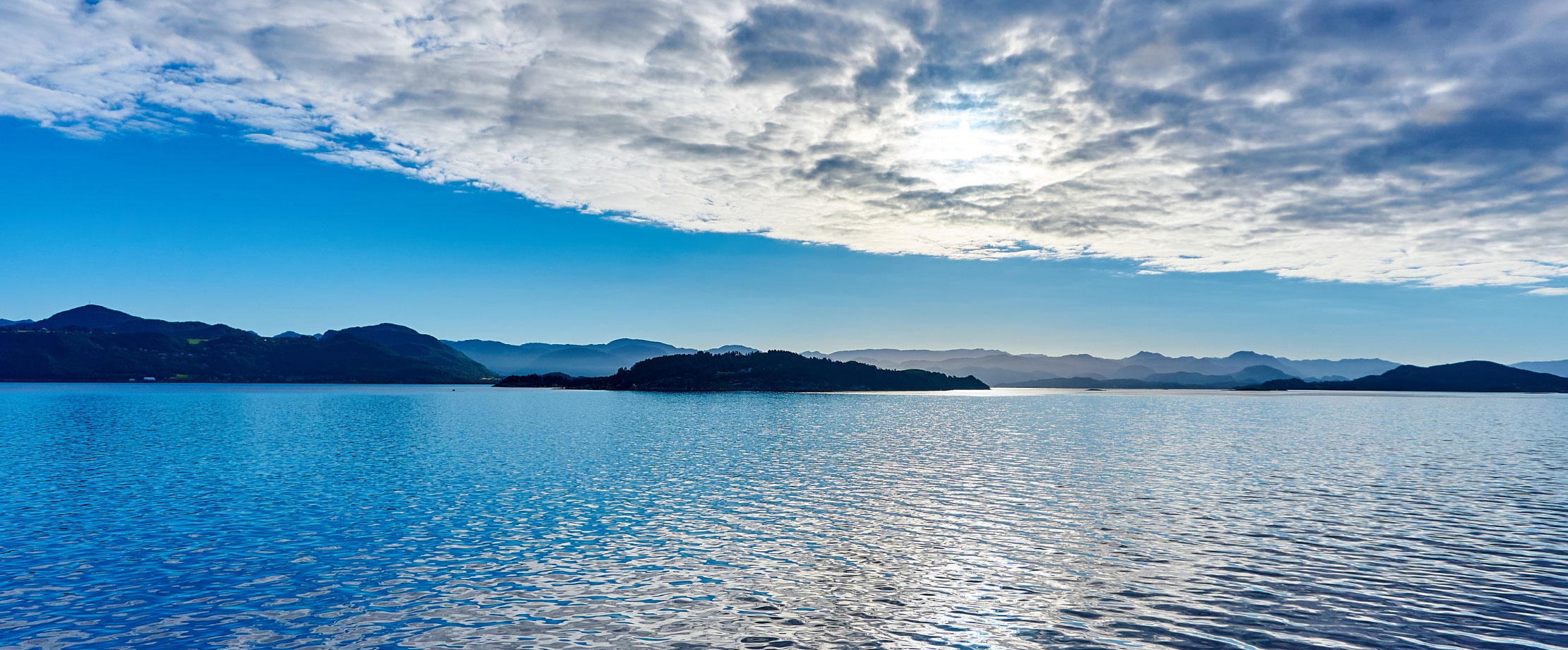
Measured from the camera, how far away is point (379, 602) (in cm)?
2789

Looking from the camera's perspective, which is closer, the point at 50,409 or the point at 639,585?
the point at 639,585

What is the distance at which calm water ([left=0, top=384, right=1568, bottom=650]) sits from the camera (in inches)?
989

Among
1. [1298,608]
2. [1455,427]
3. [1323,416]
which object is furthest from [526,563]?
[1323,416]

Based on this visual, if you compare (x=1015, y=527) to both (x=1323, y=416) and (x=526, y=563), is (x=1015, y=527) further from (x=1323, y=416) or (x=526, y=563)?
(x=1323, y=416)

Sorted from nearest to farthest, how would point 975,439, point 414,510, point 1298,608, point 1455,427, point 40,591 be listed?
point 1298,608 → point 40,591 → point 414,510 → point 975,439 → point 1455,427

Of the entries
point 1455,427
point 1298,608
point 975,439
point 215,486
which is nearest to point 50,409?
point 215,486

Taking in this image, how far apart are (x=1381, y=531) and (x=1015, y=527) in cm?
1965

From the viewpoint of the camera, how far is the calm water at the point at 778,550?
82.4 feet

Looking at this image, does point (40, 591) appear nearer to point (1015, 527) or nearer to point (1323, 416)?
point (1015, 527)

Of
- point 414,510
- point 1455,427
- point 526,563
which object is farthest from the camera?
point 1455,427

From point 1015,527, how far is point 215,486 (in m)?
58.6

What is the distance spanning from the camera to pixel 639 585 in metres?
30.3

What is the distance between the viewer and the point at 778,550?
37.0 m

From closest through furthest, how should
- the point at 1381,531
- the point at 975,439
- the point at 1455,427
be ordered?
the point at 1381,531 < the point at 975,439 < the point at 1455,427
